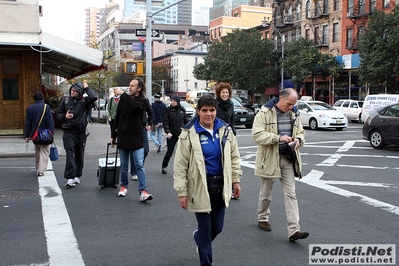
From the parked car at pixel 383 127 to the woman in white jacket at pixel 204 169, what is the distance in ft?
36.2

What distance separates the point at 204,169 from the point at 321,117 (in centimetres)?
1945

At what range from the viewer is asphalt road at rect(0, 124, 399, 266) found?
5.03m

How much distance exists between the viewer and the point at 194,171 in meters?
4.33

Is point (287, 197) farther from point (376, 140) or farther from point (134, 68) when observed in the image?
point (134, 68)

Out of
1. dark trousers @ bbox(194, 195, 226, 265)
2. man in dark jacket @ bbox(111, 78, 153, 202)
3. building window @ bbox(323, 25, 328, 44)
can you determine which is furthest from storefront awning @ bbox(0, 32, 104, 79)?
building window @ bbox(323, 25, 328, 44)

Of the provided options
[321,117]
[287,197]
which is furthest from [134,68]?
[287,197]

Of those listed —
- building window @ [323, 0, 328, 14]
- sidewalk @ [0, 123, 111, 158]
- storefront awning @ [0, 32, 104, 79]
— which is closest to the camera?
sidewalk @ [0, 123, 111, 158]

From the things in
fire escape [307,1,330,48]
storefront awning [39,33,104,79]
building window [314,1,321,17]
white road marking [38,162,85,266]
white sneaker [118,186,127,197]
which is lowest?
white road marking [38,162,85,266]

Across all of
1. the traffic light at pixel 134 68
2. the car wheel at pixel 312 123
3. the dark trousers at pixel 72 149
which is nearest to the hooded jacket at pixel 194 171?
the dark trousers at pixel 72 149

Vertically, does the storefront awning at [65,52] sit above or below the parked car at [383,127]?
above

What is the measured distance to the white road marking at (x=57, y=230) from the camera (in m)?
4.91

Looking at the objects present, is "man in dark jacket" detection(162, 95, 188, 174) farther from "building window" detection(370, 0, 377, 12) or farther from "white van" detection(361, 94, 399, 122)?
"building window" detection(370, 0, 377, 12)

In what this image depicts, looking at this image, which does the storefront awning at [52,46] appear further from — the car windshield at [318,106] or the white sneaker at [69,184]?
the car windshield at [318,106]

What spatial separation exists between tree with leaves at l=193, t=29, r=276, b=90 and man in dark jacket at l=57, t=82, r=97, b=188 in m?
43.7
